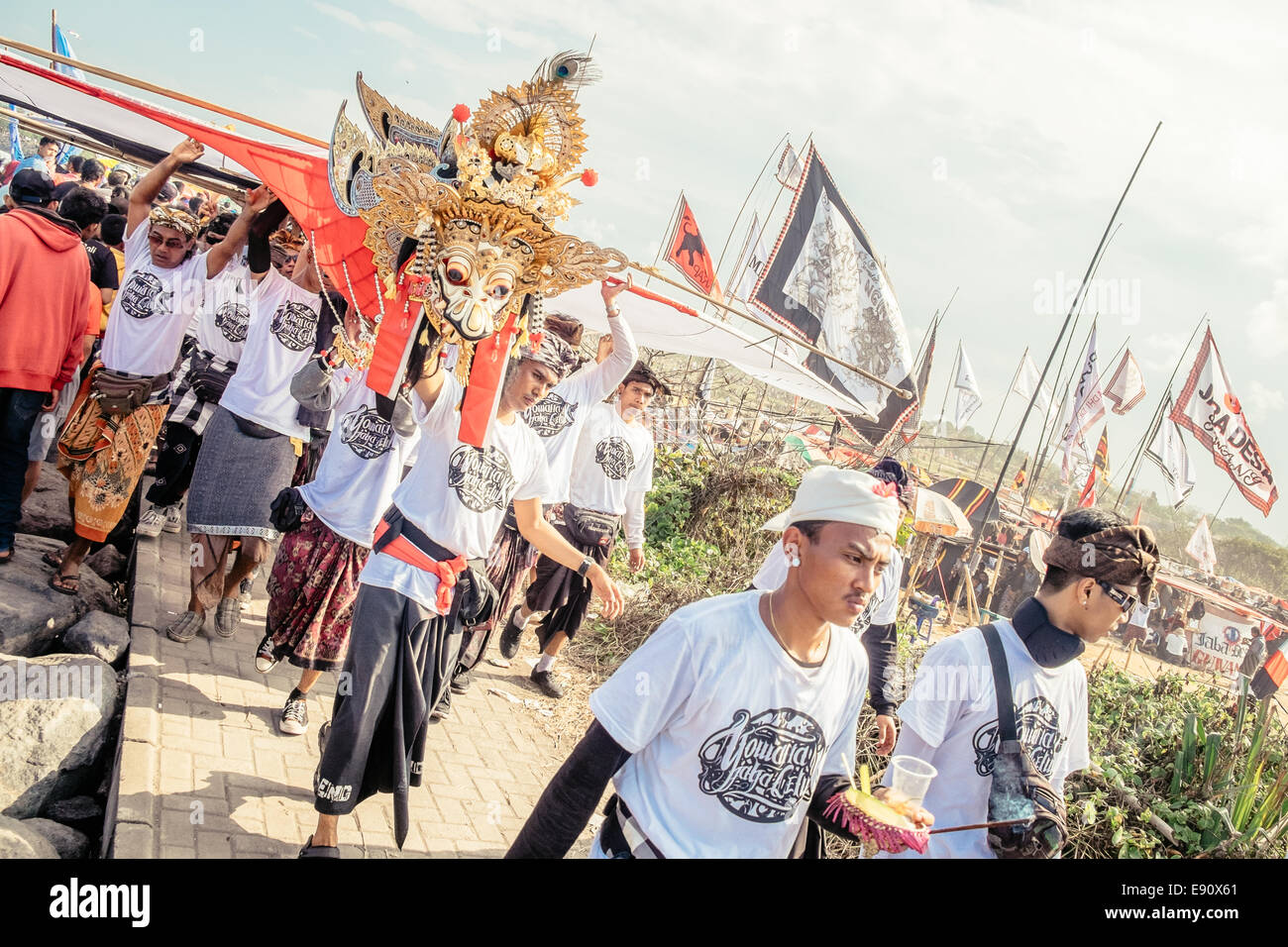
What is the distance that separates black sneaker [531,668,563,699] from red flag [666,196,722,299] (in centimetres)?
558

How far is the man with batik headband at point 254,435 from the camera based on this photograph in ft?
17.0

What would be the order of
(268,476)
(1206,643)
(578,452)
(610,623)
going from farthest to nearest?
(1206,643) → (610,623) → (578,452) → (268,476)

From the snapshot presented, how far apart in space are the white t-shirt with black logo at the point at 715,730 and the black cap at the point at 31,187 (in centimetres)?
488

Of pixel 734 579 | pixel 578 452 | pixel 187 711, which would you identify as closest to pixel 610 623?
pixel 734 579

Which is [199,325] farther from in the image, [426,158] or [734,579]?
[734,579]

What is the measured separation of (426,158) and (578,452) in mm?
2996

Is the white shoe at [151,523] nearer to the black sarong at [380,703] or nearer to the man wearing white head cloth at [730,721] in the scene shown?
the black sarong at [380,703]

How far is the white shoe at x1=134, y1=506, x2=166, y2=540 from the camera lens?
6.61 metres

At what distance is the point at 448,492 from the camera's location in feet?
12.3

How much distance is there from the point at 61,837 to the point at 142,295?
3.31 metres

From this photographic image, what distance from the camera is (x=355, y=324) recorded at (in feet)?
17.4

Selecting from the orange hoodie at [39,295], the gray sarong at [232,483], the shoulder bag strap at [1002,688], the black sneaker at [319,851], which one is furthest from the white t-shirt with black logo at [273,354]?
the shoulder bag strap at [1002,688]

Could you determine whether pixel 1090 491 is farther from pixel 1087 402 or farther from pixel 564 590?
pixel 564 590

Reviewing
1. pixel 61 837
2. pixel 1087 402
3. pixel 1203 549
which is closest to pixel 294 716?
pixel 61 837
